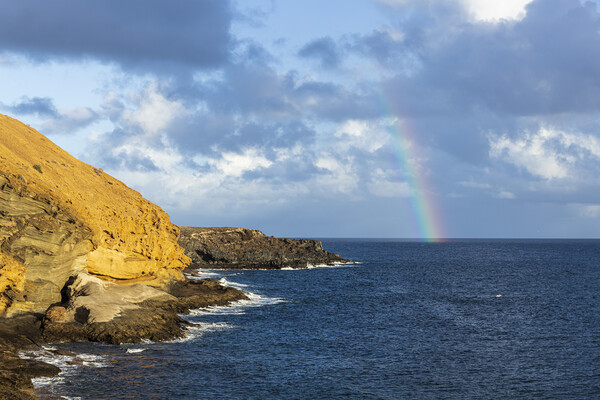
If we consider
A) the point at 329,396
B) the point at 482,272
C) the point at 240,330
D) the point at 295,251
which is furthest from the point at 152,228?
the point at 482,272

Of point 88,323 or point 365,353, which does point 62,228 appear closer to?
point 88,323

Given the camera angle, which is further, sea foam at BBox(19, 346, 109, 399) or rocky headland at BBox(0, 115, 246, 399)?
rocky headland at BBox(0, 115, 246, 399)

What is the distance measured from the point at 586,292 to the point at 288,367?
62.5 m

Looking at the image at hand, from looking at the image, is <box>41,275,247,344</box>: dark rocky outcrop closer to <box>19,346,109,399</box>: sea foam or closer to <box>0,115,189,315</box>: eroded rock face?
<box>0,115,189,315</box>: eroded rock face

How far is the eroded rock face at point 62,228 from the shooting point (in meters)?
42.6

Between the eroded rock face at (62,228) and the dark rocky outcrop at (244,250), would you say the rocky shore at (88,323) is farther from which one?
the dark rocky outcrop at (244,250)

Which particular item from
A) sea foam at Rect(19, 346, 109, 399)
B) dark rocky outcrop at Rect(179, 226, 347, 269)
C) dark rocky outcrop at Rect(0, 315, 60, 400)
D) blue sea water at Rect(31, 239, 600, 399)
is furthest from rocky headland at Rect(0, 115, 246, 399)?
dark rocky outcrop at Rect(179, 226, 347, 269)

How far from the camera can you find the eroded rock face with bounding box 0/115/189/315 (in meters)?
42.6

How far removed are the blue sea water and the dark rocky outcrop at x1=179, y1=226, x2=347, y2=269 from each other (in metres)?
49.1

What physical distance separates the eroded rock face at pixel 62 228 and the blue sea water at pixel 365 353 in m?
7.98

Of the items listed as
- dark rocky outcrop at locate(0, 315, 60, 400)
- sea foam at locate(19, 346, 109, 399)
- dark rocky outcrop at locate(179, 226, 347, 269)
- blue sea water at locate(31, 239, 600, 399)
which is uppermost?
dark rocky outcrop at locate(179, 226, 347, 269)

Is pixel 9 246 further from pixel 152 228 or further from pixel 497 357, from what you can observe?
pixel 497 357

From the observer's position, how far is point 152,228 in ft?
205

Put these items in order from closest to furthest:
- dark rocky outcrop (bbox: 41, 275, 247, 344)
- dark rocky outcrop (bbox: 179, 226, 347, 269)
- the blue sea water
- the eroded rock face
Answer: the blue sea water < dark rocky outcrop (bbox: 41, 275, 247, 344) < the eroded rock face < dark rocky outcrop (bbox: 179, 226, 347, 269)
